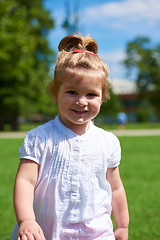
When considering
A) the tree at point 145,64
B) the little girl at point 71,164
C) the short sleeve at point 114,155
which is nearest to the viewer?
the little girl at point 71,164

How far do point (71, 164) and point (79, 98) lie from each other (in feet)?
1.26

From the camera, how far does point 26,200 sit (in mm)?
2332

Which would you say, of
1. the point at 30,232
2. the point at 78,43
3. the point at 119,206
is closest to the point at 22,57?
the point at 78,43

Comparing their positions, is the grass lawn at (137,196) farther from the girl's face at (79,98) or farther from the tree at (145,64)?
the tree at (145,64)

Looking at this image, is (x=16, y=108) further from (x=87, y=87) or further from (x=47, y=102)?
(x=87, y=87)

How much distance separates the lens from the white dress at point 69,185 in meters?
2.38

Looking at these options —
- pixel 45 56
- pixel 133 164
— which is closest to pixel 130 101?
pixel 45 56

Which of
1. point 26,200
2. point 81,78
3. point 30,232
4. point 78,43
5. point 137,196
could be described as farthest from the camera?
point 137,196

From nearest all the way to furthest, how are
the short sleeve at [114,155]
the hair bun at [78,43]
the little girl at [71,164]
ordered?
the little girl at [71,164] < the short sleeve at [114,155] < the hair bun at [78,43]

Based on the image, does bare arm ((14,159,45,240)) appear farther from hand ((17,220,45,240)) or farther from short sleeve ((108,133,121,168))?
short sleeve ((108,133,121,168))

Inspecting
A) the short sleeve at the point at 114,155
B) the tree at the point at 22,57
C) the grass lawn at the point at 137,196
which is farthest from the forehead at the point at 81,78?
the tree at the point at 22,57

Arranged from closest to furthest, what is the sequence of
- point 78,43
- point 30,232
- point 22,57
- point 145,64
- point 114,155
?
1. point 30,232
2. point 114,155
3. point 78,43
4. point 22,57
5. point 145,64

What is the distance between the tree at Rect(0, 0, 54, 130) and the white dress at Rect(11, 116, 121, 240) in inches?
1095

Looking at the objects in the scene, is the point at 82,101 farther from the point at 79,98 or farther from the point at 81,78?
the point at 81,78
